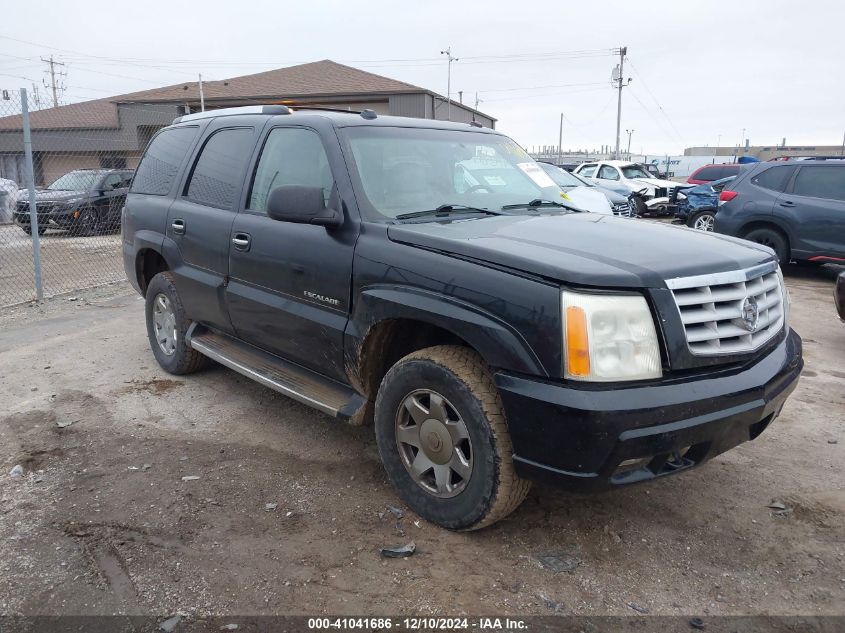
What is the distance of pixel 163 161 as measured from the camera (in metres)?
5.13

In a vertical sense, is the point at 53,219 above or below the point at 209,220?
below

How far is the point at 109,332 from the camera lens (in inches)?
263

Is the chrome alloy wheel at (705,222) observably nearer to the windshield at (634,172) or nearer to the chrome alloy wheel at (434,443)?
the windshield at (634,172)

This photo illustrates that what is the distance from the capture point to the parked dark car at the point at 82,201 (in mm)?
13523

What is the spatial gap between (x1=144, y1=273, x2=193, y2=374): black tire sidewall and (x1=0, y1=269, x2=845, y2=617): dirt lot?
0.53 m

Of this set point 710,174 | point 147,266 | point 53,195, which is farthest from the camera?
point 710,174

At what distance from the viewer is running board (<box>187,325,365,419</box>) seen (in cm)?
347

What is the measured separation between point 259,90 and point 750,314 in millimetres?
28412

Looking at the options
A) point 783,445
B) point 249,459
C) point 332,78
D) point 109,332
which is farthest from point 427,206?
point 332,78

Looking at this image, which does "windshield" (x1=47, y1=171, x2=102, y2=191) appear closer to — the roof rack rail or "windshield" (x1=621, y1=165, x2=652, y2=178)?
the roof rack rail

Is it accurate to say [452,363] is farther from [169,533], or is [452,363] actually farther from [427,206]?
[169,533]

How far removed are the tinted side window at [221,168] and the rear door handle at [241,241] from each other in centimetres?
27

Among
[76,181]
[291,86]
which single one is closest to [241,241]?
[76,181]

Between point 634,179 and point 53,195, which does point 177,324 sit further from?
point 634,179
